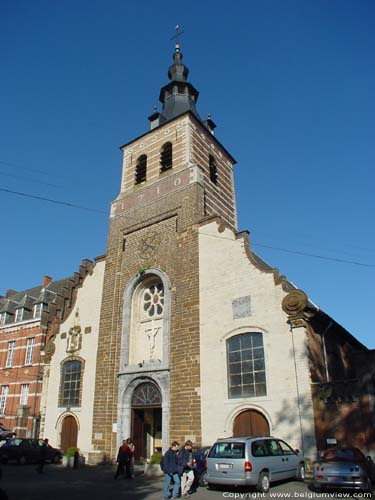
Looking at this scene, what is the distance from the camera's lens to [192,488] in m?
11.4

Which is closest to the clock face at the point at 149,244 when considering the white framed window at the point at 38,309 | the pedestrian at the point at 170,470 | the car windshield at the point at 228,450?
the car windshield at the point at 228,450

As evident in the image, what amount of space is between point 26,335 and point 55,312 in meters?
9.41

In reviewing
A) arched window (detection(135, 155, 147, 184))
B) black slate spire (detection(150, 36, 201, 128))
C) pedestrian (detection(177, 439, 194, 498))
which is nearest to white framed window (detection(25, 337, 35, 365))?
arched window (detection(135, 155, 147, 184))

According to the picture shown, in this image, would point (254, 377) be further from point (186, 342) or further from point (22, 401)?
point (22, 401)

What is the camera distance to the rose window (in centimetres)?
1980

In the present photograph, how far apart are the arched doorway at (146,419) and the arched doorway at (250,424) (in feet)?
12.9

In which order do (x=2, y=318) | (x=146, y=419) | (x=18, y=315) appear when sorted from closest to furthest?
(x=146, y=419), (x=18, y=315), (x=2, y=318)

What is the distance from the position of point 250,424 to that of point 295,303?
15.1ft

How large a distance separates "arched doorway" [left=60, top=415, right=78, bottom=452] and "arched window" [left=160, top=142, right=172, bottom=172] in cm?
1385

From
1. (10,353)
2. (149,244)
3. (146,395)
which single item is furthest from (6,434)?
(149,244)

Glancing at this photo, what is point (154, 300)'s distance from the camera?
20109 millimetres

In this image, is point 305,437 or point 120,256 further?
point 120,256

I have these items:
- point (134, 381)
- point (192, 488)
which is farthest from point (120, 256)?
point (192, 488)

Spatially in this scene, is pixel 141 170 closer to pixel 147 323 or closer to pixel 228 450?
pixel 147 323
